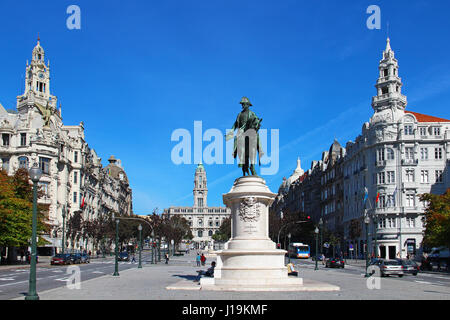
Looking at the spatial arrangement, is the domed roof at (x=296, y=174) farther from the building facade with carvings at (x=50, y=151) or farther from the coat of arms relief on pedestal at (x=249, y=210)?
the coat of arms relief on pedestal at (x=249, y=210)

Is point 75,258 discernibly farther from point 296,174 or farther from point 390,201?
point 296,174

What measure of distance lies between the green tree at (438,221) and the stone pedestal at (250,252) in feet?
114

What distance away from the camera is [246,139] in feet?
85.5

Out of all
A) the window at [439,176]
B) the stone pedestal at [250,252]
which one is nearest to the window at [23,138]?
the window at [439,176]

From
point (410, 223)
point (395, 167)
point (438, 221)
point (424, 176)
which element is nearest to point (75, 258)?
point (438, 221)

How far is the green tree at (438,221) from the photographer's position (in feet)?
172

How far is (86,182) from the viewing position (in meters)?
99.9

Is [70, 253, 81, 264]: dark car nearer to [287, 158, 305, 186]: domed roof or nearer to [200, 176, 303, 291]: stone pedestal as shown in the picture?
[200, 176, 303, 291]: stone pedestal

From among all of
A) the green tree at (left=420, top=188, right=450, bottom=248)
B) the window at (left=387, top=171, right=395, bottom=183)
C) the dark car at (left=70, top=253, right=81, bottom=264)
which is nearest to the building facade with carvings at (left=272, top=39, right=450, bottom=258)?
the window at (left=387, top=171, right=395, bottom=183)

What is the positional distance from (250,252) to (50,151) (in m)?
65.3
